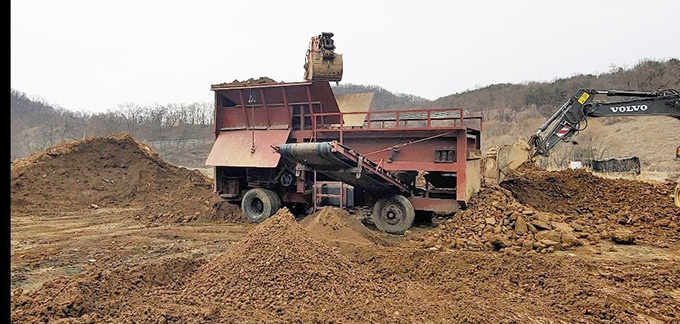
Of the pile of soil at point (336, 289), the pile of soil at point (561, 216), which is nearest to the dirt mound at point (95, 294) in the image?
the pile of soil at point (336, 289)

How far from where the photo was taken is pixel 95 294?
4.55 meters

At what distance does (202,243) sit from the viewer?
309 inches

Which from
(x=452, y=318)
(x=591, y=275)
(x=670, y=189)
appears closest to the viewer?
(x=452, y=318)

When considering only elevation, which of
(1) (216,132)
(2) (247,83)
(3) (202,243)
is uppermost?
(2) (247,83)

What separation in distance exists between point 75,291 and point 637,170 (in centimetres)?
1969

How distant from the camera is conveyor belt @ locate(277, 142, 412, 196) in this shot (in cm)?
Answer: 739

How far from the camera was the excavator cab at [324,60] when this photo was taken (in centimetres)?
932

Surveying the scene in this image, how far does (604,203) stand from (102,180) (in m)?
13.9

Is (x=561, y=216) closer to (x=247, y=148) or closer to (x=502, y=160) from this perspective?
(x=502, y=160)

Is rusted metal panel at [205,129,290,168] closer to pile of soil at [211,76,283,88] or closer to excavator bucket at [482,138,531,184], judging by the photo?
pile of soil at [211,76,283,88]

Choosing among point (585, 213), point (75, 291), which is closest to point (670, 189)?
point (585, 213)

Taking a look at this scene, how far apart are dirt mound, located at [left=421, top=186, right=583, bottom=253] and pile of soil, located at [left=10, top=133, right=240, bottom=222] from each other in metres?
5.98

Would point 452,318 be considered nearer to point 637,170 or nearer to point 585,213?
point 585,213

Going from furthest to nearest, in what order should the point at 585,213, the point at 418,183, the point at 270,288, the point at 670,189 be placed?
the point at 418,183 → the point at 670,189 → the point at 585,213 → the point at 270,288
